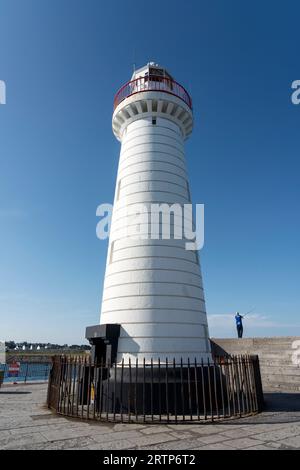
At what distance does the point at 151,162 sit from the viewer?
41.5 feet

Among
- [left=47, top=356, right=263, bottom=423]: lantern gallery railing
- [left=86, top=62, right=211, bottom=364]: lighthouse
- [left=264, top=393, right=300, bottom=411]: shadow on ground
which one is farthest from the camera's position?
[left=86, top=62, right=211, bottom=364]: lighthouse

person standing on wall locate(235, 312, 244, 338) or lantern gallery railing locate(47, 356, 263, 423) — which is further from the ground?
person standing on wall locate(235, 312, 244, 338)

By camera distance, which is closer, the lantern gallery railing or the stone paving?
the stone paving

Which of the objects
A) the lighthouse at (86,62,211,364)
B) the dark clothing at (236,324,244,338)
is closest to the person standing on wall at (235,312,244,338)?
the dark clothing at (236,324,244,338)

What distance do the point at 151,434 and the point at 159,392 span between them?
84.3 inches

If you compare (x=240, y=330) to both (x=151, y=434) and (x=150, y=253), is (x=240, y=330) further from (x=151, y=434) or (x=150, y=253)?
(x=151, y=434)

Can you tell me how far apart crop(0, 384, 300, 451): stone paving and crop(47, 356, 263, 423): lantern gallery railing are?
564mm

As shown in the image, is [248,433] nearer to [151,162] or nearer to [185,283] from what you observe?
[185,283]

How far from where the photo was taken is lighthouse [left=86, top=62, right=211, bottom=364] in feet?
33.9

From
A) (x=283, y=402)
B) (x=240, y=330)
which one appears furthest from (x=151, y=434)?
(x=240, y=330)

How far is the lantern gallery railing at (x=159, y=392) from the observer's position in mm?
8859

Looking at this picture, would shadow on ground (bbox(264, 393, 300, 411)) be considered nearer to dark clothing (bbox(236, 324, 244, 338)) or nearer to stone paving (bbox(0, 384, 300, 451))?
stone paving (bbox(0, 384, 300, 451))

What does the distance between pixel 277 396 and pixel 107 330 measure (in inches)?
292

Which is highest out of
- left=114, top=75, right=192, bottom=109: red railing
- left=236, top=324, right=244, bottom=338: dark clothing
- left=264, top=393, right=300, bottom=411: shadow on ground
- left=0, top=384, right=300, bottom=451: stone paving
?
left=114, top=75, right=192, bottom=109: red railing
